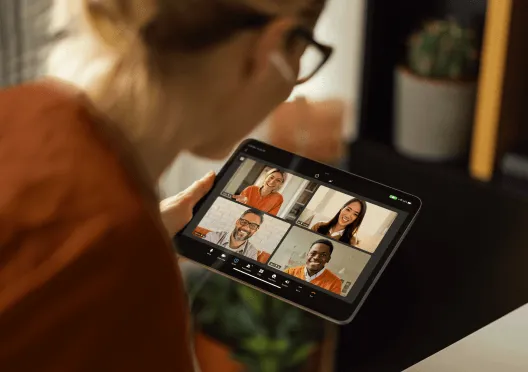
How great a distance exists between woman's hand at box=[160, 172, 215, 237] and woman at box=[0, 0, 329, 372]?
0.19 m

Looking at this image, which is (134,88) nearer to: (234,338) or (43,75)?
(43,75)

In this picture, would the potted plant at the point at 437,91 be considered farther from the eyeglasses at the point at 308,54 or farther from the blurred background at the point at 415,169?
the eyeglasses at the point at 308,54

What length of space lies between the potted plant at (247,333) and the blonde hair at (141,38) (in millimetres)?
744

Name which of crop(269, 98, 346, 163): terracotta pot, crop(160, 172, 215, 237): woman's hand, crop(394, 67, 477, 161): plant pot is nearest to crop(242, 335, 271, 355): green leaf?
crop(269, 98, 346, 163): terracotta pot

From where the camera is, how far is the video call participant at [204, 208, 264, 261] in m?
0.74

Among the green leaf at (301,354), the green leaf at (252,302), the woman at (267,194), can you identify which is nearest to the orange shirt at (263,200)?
the woman at (267,194)

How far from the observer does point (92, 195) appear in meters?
0.47

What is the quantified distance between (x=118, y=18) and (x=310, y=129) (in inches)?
22.9

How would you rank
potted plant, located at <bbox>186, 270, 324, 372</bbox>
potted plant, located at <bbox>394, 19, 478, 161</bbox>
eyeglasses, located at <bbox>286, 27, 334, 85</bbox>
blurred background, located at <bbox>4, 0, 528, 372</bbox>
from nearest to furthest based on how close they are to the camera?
eyeglasses, located at <bbox>286, 27, 334, 85</bbox> < blurred background, located at <bbox>4, 0, 528, 372</bbox> < potted plant, located at <bbox>186, 270, 324, 372</bbox> < potted plant, located at <bbox>394, 19, 478, 161</bbox>

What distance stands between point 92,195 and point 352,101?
1.48 meters

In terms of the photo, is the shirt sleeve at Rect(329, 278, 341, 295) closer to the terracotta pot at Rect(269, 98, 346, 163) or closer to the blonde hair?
the terracotta pot at Rect(269, 98, 346, 163)

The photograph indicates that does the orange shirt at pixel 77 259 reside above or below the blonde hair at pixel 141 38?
below

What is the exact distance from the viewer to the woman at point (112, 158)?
18.4 inches

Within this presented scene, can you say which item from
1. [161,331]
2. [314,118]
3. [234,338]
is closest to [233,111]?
[161,331]
